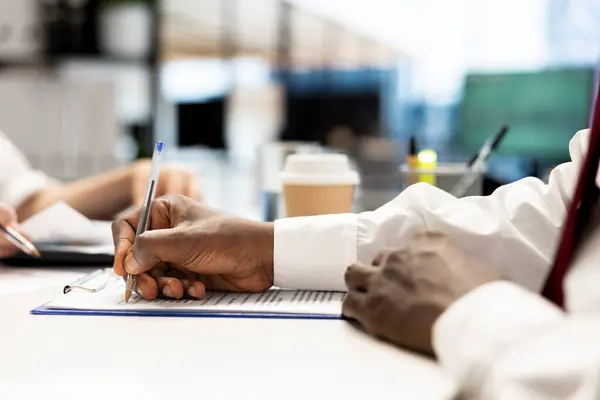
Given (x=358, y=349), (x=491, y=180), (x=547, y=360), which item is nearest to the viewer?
(x=547, y=360)

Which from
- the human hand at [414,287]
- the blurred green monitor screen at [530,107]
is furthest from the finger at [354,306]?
the blurred green monitor screen at [530,107]

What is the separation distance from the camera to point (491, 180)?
158cm

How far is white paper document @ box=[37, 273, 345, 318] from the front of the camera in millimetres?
752

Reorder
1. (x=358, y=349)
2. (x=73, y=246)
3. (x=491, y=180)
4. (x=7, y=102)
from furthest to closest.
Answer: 1. (x=7, y=102)
2. (x=491, y=180)
3. (x=73, y=246)
4. (x=358, y=349)

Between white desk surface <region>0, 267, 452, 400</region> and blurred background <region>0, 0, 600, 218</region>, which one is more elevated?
blurred background <region>0, 0, 600, 218</region>

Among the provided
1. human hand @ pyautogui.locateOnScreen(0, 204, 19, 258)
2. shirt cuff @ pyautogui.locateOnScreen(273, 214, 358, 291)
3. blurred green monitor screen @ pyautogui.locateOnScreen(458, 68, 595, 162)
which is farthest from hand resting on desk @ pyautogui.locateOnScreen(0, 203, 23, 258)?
blurred green monitor screen @ pyautogui.locateOnScreen(458, 68, 595, 162)

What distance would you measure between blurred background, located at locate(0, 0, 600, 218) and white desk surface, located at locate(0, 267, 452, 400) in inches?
46.6

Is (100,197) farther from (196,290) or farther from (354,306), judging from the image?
(354,306)

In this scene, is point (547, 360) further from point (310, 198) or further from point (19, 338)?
point (310, 198)

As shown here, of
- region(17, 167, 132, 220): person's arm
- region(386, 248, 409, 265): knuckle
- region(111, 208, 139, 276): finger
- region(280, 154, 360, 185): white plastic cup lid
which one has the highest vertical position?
region(280, 154, 360, 185): white plastic cup lid

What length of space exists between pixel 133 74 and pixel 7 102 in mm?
1201

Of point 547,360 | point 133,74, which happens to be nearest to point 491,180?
point 547,360

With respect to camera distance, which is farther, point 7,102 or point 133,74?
point 133,74

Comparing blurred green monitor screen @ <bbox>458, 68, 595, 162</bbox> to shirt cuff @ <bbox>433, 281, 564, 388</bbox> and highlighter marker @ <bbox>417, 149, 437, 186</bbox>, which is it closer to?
highlighter marker @ <bbox>417, 149, 437, 186</bbox>
